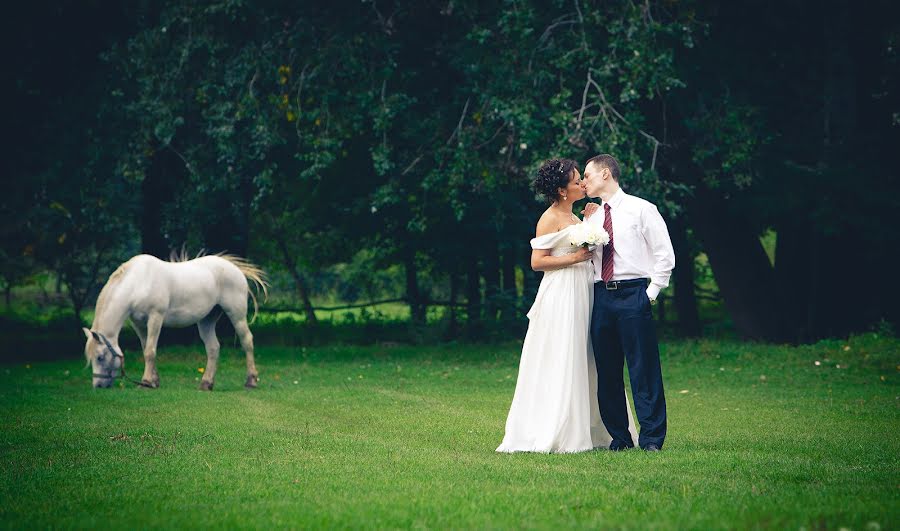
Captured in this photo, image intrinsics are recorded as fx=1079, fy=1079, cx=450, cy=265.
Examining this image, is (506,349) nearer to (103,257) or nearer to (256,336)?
(256,336)

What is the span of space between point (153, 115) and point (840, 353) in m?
12.6

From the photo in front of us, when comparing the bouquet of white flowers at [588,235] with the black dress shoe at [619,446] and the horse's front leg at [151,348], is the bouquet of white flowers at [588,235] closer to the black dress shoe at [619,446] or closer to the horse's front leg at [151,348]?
the black dress shoe at [619,446]

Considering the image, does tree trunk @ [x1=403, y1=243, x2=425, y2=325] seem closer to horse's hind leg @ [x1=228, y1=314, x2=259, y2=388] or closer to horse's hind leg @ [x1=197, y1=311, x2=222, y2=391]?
horse's hind leg @ [x1=228, y1=314, x2=259, y2=388]

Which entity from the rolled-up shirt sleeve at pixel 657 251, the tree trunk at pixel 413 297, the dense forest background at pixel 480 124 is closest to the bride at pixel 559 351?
the rolled-up shirt sleeve at pixel 657 251

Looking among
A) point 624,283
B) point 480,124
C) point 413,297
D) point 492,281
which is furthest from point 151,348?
point 413,297

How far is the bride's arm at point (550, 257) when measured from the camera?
888 centimetres

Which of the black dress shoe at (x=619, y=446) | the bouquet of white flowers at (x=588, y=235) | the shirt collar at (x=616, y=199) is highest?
the shirt collar at (x=616, y=199)

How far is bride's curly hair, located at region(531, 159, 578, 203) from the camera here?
8891mm

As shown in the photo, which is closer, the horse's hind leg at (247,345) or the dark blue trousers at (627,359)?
the dark blue trousers at (627,359)

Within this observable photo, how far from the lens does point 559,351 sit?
29.2ft

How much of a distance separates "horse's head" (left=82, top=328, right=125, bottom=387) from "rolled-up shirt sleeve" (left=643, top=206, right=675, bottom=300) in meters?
8.67

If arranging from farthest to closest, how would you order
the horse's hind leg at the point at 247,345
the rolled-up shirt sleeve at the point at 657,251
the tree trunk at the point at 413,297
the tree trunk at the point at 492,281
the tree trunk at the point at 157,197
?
the tree trunk at the point at 413,297 < the tree trunk at the point at 157,197 < the tree trunk at the point at 492,281 < the horse's hind leg at the point at 247,345 < the rolled-up shirt sleeve at the point at 657,251

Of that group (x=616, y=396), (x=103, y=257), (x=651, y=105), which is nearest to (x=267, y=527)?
(x=616, y=396)

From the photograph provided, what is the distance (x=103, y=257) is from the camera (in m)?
25.7
